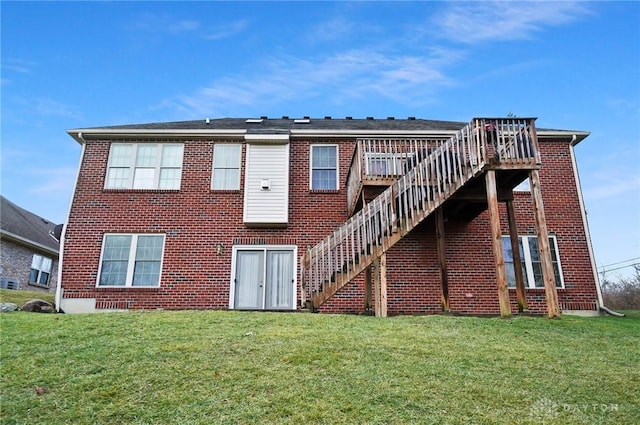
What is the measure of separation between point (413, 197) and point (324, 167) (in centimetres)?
404

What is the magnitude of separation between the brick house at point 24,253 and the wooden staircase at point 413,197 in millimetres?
13402

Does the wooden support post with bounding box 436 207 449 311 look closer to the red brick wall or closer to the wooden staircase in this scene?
the wooden staircase

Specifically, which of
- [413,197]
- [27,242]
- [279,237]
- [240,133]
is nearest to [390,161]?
[413,197]

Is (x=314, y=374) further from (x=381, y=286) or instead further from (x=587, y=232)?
(x=587, y=232)

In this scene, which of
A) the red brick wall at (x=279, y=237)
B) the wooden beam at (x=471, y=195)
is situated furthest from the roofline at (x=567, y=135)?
the wooden beam at (x=471, y=195)

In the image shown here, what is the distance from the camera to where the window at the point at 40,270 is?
19047 millimetres

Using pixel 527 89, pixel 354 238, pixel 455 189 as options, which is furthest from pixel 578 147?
pixel 354 238

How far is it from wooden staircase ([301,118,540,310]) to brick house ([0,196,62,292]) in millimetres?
13402

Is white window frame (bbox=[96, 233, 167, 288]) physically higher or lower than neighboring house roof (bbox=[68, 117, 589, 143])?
lower

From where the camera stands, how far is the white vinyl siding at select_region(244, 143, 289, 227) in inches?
455

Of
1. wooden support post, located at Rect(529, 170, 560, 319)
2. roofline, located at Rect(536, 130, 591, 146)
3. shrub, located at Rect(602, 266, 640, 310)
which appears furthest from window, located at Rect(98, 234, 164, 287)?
shrub, located at Rect(602, 266, 640, 310)

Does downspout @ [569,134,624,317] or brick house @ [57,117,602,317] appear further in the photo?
downspout @ [569,134,624,317]

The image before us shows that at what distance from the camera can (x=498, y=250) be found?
848cm

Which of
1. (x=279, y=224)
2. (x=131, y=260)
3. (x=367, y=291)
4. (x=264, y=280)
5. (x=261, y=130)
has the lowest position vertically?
(x=367, y=291)
